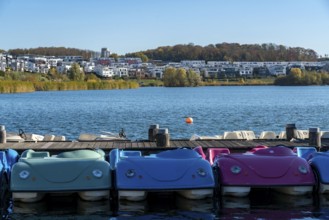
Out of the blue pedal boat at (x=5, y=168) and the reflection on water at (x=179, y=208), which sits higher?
the blue pedal boat at (x=5, y=168)

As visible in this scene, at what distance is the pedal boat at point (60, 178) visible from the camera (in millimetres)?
12859

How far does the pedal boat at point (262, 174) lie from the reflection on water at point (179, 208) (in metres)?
0.27

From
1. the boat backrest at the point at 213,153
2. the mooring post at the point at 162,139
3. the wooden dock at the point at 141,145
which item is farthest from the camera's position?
the mooring post at the point at 162,139

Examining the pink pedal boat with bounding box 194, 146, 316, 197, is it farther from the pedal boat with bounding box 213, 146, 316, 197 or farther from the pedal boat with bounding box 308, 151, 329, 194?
the pedal boat with bounding box 308, 151, 329, 194

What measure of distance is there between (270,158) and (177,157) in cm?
236

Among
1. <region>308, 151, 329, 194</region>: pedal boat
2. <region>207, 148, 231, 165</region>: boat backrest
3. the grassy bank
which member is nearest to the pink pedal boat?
<region>308, 151, 329, 194</region>: pedal boat

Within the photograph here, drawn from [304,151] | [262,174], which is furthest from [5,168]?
[304,151]

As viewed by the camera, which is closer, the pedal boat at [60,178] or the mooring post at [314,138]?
the pedal boat at [60,178]

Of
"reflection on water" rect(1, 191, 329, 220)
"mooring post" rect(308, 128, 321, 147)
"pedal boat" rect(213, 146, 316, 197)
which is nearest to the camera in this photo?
"reflection on water" rect(1, 191, 329, 220)

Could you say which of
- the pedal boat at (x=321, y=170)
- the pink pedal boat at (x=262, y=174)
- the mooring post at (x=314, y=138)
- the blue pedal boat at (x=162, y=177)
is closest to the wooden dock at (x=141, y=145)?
the mooring post at (x=314, y=138)

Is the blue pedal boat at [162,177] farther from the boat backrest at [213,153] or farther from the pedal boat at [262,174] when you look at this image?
the boat backrest at [213,153]

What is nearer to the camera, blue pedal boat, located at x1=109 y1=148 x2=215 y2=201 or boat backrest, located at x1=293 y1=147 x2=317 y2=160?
blue pedal boat, located at x1=109 y1=148 x2=215 y2=201

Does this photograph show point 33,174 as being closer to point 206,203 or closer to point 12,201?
point 12,201

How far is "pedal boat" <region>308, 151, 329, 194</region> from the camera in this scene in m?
13.7
